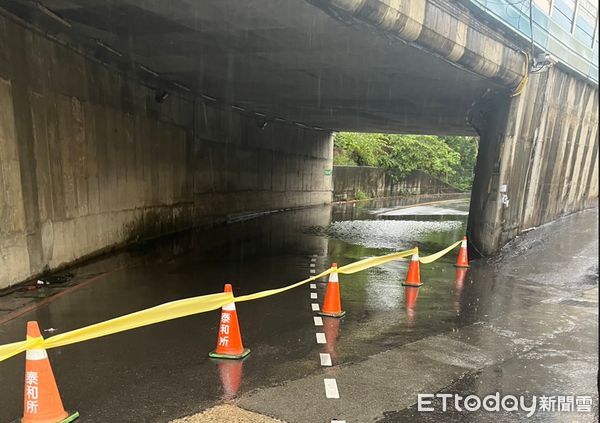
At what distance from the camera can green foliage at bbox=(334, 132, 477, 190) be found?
127 feet

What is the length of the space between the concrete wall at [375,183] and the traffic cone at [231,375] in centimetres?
2755

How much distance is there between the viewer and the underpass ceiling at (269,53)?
314 inches

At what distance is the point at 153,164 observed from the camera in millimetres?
13852

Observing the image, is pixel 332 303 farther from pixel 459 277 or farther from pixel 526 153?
pixel 526 153

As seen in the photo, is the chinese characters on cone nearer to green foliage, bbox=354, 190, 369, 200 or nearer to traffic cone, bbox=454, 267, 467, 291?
traffic cone, bbox=454, 267, 467, 291

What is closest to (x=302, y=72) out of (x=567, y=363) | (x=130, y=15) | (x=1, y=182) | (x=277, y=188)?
(x=130, y=15)

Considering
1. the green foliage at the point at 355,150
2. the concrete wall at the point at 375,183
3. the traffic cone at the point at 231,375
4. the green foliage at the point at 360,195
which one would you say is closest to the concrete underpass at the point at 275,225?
the traffic cone at the point at 231,375

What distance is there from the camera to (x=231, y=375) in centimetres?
461

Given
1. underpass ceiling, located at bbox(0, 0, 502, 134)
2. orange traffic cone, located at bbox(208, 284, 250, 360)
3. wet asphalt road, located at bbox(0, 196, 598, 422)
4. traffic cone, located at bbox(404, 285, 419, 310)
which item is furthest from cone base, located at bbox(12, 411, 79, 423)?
underpass ceiling, located at bbox(0, 0, 502, 134)

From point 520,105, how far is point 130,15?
9.62 metres

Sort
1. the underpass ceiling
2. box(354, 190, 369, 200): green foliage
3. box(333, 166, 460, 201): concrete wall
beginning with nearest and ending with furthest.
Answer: the underpass ceiling
box(333, 166, 460, 201): concrete wall
box(354, 190, 369, 200): green foliage

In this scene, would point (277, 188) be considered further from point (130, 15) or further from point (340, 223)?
point (130, 15)

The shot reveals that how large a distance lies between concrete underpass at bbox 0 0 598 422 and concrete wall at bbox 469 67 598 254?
7 centimetres

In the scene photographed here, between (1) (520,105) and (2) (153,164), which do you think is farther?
(2) (153,164)
